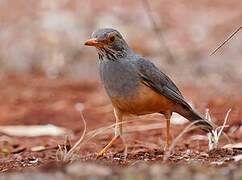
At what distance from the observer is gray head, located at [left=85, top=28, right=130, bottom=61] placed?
6168mm

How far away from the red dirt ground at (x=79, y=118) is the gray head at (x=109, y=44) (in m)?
0.80

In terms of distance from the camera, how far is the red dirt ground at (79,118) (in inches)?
234

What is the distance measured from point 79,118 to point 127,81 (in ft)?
11.1

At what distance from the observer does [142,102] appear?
6105 millimetres

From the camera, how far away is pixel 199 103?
31.9 feet

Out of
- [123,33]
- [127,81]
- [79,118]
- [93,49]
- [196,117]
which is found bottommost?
[196,117]


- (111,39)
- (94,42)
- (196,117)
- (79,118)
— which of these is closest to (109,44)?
(111,39)

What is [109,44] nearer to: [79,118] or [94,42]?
[94,42]

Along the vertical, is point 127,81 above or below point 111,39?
below

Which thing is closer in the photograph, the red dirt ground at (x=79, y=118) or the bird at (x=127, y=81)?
the red dirt ground at (x=79, y=118)

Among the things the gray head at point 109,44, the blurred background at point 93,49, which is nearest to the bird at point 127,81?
the gray head at point 109,44

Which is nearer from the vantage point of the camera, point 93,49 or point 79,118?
point 79,118

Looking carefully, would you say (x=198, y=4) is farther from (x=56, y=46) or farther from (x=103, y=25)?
(x=56, y=46)

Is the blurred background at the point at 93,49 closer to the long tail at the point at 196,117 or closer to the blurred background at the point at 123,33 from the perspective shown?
the blurred background at the point at 123,33
